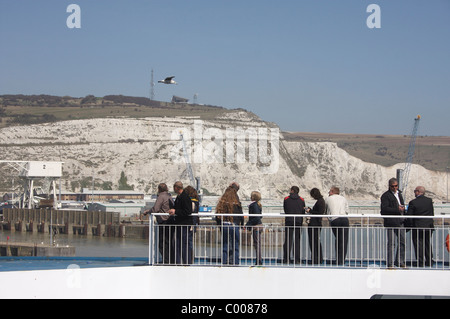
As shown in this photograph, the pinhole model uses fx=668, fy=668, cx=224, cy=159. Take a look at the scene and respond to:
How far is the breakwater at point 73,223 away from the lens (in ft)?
282

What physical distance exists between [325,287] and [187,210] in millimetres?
2508

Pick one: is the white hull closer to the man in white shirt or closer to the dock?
the man in white shirt

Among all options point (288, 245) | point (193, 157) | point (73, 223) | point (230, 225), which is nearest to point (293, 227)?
point (288, 245)

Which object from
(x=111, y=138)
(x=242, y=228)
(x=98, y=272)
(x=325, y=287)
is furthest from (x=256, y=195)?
(x=111, y=138)

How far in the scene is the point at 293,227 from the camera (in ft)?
36.6

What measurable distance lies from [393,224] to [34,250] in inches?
1931

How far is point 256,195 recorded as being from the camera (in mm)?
11438

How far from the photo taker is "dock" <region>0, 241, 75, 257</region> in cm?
5303

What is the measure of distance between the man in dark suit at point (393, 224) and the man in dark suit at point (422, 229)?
229mm

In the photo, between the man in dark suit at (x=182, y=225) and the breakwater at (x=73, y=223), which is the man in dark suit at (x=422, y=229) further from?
the breakwater at (x=73, y=223)

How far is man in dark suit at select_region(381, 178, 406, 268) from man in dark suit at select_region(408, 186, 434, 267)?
0.23 metres

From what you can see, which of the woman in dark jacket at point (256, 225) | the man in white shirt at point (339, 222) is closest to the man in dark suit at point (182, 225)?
the woman in dark jacket at point (256, 225)

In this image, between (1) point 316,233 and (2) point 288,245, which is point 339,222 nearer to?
(1) point 316,233
